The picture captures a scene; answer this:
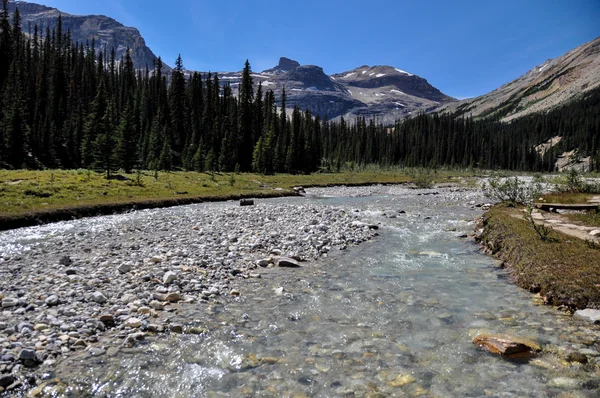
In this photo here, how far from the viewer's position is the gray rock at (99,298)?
8.55 m

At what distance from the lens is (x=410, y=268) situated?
13.1m

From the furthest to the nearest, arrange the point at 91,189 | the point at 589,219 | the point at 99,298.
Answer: the point at 91,189 → the point at 589,219 → the point at 99,298

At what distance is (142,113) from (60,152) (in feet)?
93.8

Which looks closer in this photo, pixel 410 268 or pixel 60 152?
pixel 410 268

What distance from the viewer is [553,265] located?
10.7m

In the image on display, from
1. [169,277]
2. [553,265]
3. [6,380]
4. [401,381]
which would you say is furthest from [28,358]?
[553,265]

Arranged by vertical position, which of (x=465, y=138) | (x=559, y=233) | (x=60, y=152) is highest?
(x=465, y=138)

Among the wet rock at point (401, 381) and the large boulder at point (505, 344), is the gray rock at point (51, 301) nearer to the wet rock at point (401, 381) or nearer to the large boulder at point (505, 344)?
the wet rock at point (401, 381)

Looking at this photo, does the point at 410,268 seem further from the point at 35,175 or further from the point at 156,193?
the point at 35,175

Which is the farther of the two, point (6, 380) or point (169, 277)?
point (169, 277)

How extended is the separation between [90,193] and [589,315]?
35.3 m

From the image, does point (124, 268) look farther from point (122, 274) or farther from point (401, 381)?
point (401, 381)

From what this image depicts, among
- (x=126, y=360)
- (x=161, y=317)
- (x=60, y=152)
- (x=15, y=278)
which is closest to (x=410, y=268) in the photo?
(x=161, y=317)

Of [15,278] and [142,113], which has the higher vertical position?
[142,113]
